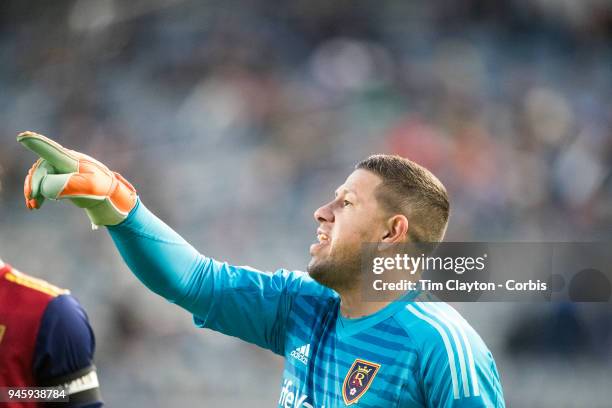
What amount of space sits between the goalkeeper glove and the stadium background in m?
4.48

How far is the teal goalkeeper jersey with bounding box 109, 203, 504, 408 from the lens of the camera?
233 centimetres

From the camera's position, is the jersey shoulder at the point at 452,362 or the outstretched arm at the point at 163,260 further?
the outstretched arm at the point at 163,260

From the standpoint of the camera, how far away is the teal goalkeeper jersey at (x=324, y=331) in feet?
7.63

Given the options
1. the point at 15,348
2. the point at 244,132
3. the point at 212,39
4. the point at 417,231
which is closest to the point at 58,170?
the point at 15,348

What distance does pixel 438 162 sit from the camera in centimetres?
707

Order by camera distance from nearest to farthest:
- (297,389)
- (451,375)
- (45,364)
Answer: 1. (451,375)
2. (45,364)
3. (297,389)

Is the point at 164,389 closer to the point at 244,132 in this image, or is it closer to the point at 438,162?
the point at 244,132

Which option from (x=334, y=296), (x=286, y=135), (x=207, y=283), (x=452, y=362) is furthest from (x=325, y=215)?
(x=286, y=135)

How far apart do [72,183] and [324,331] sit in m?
0.98

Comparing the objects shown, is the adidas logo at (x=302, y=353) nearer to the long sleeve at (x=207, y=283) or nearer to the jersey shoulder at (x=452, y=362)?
the long sleeve at (x=207, y=283)

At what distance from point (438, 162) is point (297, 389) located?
470 cm

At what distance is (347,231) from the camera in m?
2.67

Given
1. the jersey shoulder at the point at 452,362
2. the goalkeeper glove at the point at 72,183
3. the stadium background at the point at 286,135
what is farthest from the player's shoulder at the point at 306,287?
the stadium background at the point at 286,135

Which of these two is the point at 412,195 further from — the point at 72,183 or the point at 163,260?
the point at 72,183
